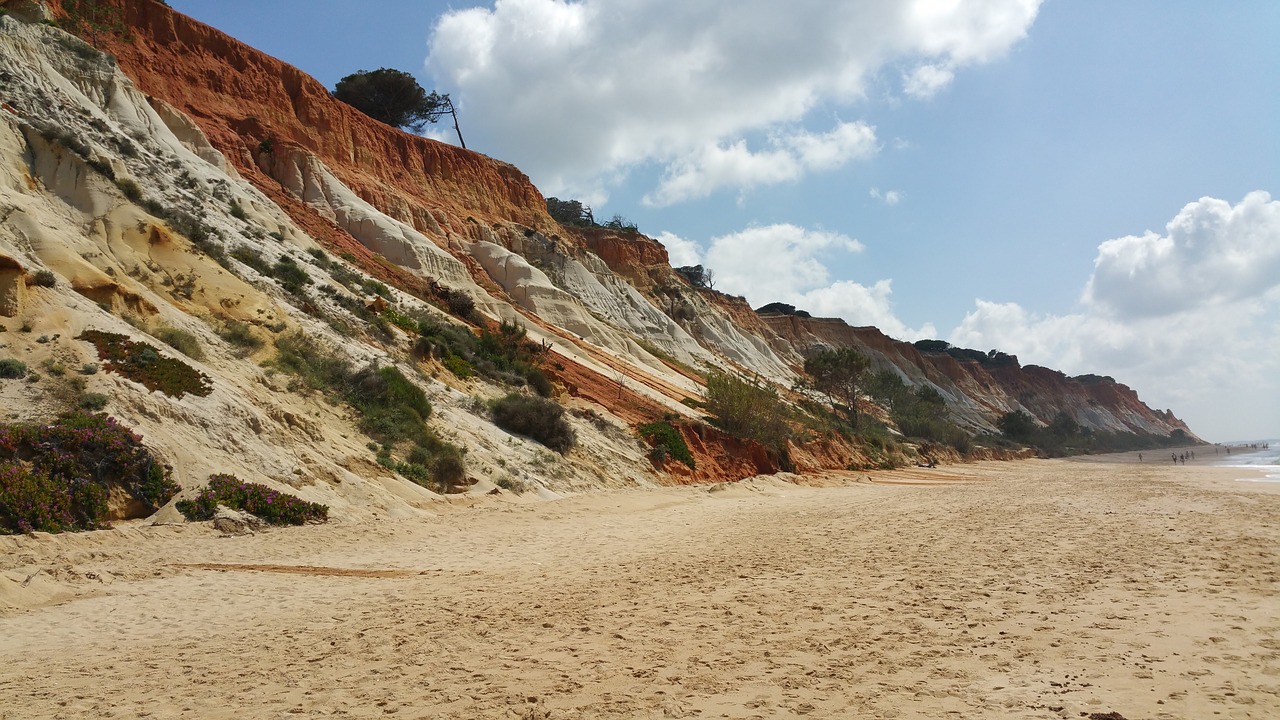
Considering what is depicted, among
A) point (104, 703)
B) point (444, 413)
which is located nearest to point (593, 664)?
point (104, 703)

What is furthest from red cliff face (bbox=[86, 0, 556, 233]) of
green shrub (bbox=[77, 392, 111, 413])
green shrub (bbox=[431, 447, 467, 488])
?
green shrub (bbox=[77, 392, 111, 413])

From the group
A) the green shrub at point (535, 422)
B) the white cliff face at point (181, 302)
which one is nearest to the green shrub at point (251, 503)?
the white cliff face at point (181, 302)

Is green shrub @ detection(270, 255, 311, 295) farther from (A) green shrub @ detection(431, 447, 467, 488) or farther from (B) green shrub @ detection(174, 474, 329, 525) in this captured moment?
(B) green shrub @ detection(174, 474, 329, 525)

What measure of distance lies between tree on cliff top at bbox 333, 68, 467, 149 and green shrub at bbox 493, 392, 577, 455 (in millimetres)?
44528

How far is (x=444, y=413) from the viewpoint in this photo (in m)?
19.4

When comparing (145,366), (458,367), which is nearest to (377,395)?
(145,366)

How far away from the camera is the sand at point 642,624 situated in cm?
487

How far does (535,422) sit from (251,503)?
33.1 feet

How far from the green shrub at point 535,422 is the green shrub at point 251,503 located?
885cm

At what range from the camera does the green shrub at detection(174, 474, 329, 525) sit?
11070 mm

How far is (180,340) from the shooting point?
14.9 meters

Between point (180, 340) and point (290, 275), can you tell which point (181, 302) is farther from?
point (290, 275)

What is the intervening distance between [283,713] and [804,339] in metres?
83.5

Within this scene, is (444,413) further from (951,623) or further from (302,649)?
(951,623)
